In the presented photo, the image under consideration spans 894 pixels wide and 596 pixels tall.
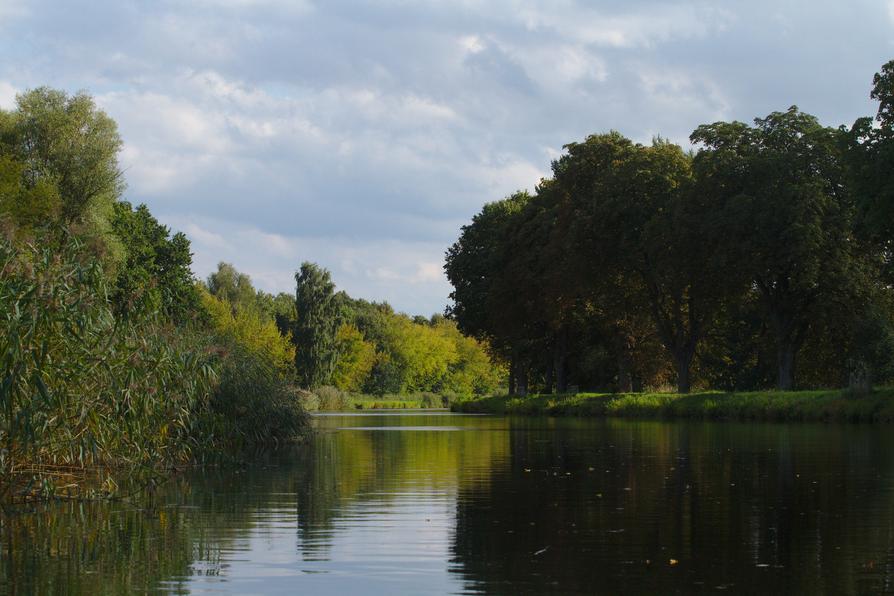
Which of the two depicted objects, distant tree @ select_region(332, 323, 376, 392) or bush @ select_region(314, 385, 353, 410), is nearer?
bush @ select_region(314, 385, 353, 410)

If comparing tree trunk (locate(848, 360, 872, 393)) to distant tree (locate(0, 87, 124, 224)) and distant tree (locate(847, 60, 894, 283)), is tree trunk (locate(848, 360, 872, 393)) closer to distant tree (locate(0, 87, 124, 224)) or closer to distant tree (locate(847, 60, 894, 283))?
distant tree (locate(847, 60, 894, 283))

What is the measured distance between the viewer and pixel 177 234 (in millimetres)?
75250

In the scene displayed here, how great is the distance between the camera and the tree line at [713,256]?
50.5m

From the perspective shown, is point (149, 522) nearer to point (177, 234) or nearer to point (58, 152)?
point (58, 152)

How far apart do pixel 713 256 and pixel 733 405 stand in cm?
692

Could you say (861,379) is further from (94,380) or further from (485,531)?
(94,380)

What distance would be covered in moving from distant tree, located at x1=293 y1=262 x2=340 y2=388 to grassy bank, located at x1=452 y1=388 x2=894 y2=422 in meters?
38.0

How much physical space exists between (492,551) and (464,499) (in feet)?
17.5

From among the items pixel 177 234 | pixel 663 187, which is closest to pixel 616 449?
pixel 663 187

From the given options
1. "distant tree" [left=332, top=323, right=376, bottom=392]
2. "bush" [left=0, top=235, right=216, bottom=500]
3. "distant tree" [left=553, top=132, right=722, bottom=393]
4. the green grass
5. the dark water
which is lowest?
the dark water

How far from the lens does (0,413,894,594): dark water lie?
10383 millimetres

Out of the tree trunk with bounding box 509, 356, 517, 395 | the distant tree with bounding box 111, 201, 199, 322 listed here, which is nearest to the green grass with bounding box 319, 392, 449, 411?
the tree trunk with bounding box 509, 356, 517, 395

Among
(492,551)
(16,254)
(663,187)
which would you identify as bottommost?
(492,551)

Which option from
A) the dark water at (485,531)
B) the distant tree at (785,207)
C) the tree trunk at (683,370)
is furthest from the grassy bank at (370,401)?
the dark water at (485,531)
